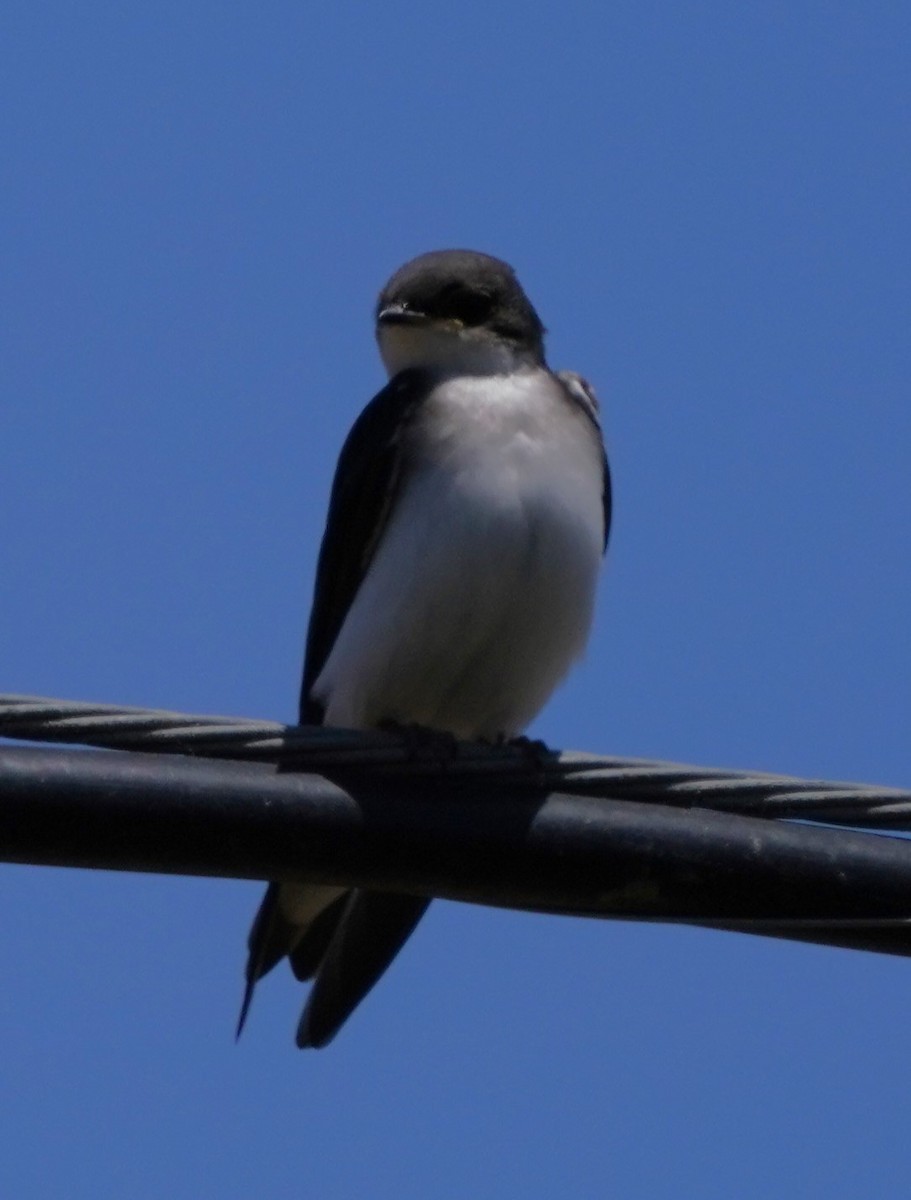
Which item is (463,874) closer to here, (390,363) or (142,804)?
(142,804)

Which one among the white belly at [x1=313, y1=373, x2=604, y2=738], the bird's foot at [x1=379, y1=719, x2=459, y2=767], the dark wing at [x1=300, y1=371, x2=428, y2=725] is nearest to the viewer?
the bird's foot at [x1=379, y1=719, x2=459, y2=767]

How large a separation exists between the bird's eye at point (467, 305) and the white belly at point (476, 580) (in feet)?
2.01

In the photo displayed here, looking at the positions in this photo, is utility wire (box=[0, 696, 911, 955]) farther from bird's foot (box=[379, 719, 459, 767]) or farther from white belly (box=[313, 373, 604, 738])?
white belly (box=[313, 373, 604, 738])

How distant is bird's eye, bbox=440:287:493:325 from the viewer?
283 inches

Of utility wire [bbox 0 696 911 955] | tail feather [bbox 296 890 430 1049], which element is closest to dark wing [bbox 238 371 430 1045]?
tail feather [bbox 296 890 430 1049]

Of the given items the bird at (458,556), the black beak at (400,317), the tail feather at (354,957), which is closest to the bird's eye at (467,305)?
the black beak at (400,317)

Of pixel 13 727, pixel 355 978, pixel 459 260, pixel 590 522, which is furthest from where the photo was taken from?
pixel 459 260

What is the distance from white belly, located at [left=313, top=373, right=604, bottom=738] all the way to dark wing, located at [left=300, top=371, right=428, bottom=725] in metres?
0.08

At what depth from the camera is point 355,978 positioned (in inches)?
218

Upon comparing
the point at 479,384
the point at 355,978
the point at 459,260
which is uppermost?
the point at 459,260

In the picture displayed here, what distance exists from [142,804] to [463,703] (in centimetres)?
264

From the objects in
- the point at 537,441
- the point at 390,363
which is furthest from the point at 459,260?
the point at 537,441

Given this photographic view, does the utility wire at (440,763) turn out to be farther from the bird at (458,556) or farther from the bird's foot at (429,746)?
the bird at (458,556)

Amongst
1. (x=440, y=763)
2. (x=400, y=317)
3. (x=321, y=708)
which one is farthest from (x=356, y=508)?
(x=440, y=763)
